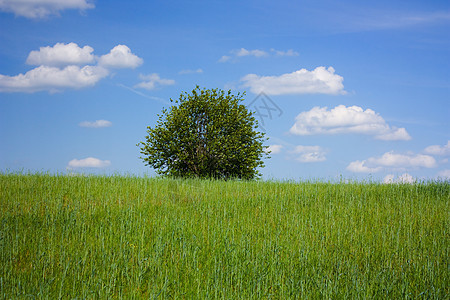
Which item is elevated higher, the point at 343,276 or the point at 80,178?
the point at 80,178

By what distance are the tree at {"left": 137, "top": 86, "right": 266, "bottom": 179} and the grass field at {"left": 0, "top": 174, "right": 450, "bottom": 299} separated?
17.2 feet

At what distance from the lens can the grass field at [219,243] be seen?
18.3 ft

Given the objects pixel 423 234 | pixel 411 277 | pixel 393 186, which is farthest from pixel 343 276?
pixel 393 186

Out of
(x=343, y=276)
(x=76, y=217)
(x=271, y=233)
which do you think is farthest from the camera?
(x=76, y=217)

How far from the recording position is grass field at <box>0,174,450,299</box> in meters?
5.57

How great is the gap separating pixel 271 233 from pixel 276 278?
111 inches

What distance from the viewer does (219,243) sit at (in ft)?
24.5

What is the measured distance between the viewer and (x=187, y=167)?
19812mm

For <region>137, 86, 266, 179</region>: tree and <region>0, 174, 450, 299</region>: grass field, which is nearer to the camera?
<region>0, 174, 450, 299</region>: grass field

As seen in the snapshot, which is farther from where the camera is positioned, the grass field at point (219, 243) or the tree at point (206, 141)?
the tree at point (206, 141)

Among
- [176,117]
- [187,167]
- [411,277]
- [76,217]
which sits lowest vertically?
[411,277]

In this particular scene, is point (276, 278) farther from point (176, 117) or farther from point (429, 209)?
point (176, 117)

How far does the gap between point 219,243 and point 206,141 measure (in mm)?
11925

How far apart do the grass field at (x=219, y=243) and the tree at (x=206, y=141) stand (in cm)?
523
